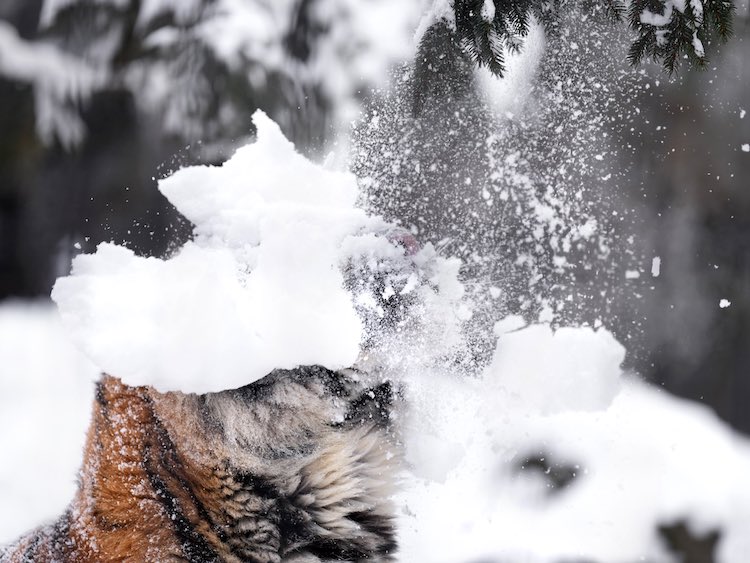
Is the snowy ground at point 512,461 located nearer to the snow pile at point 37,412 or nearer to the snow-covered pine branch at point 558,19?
the snow pile at point 37,412

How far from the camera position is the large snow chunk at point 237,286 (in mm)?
753

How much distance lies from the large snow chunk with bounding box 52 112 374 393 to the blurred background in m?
0.05

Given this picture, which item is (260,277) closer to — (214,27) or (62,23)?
(214,27)

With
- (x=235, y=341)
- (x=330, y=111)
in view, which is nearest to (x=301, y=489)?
(x=235, y=341)

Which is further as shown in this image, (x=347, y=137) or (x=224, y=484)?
(x=347, y=137)

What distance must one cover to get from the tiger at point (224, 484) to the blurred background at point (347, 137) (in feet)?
0.58

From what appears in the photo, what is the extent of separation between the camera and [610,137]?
0.95m

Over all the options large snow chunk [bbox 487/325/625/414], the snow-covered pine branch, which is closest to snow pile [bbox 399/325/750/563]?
large snow chunk [bbox 487/325/625/414]

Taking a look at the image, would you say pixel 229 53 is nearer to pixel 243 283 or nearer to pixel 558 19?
pixel 243 283

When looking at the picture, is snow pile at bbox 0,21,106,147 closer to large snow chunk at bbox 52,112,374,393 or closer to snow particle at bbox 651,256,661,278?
large snow chunk at bbox 52,112,374,393

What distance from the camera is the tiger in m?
0.69

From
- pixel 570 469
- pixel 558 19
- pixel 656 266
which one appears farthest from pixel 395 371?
pixel 558 19

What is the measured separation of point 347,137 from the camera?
0.89 meters

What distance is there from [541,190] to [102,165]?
0.76 metres
